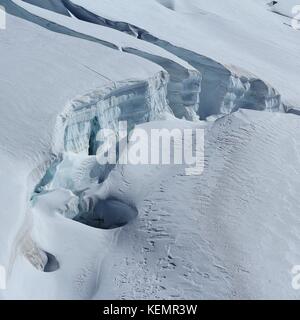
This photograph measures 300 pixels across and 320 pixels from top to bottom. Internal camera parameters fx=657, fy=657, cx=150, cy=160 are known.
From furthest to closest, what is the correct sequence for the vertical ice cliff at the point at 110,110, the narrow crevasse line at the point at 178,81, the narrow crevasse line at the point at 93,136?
the narrow crevasse line at the point at 178,81 → the vertical ice cliff at the point at 110,110 → the narrow crevasse line at the point at 93,136

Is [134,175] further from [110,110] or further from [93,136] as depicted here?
[110,110]

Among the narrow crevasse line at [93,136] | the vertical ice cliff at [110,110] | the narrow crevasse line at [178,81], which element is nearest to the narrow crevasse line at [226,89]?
the narrow crevasse line at [178,81]

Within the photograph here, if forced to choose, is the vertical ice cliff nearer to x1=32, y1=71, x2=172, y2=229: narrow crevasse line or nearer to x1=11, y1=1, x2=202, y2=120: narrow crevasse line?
x1=32, y1=71, x2=172, y2=229: narrow crevasse line

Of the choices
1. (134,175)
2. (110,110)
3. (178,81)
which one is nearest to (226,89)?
(178,81)

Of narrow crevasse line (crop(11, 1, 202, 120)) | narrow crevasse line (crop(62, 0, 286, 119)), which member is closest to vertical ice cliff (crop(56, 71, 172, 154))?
narrow crevasse line (crop(11, 1, 202, 120))

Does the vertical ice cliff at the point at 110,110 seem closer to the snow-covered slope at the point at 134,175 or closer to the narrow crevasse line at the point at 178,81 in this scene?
the snow-covered slope at the point at 134,175

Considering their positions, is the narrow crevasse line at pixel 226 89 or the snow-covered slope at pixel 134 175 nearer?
the snow-covered slope at pixel 134 175
